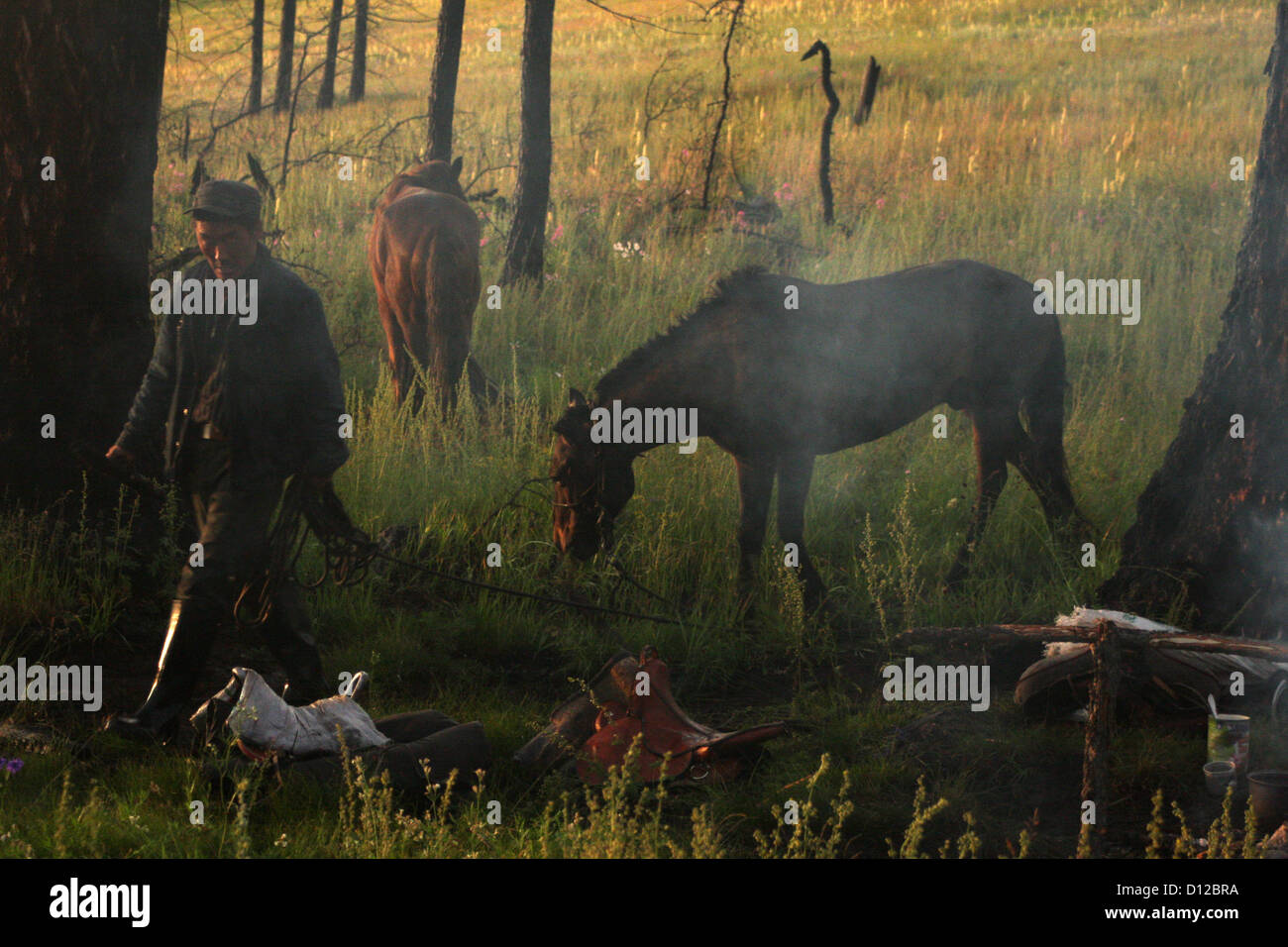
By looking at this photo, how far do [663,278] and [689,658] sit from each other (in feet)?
22.8

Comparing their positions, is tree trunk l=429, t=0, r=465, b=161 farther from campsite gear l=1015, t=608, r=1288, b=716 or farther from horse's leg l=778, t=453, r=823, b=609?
campsite gear l=1015, t=608, r=1288, b=716

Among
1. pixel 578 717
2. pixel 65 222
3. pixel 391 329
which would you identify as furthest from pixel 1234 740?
pixel 391 329

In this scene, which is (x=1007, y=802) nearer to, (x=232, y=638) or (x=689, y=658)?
(x=689, y=658)

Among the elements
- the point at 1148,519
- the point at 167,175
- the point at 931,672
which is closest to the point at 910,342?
the point at 1148,519

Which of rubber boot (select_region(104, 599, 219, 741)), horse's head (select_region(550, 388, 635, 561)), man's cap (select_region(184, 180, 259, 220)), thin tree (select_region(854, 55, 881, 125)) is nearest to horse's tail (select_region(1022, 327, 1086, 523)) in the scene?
horse's head (select_region(550, 388, 635, 561))

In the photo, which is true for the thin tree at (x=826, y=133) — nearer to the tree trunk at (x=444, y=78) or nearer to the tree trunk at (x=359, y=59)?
the tree trunk at (x=444, y=78)

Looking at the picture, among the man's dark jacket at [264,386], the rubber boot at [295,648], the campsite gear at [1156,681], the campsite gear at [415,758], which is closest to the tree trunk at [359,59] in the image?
the man's dark jacket at [264,386]

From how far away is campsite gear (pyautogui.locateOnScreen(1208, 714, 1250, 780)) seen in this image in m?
4.57

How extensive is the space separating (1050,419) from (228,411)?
4.97 meters

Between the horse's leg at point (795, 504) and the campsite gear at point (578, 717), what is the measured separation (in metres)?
1.71

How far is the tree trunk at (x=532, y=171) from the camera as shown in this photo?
12.3 meters

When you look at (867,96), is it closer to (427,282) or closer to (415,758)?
(427,282)

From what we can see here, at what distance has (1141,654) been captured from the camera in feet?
16.5

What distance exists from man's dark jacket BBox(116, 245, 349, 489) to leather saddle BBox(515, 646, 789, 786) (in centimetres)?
143
